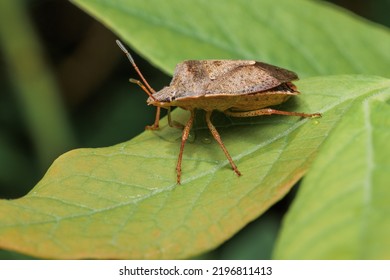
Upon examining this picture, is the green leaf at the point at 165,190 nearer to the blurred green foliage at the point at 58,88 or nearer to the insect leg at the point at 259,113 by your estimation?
the insect leg at the point at 259,113

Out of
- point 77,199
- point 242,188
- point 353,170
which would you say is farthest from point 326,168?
point 77,199

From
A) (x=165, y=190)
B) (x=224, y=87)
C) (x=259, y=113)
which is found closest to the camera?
(x=165, y=190)

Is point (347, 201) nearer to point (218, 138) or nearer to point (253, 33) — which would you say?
point (218, 138)

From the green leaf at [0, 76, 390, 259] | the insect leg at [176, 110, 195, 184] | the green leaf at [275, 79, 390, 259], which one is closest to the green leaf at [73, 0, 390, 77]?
the insect leg at [176, 110, 195, 184]

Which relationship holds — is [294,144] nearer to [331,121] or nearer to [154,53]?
[331,121]

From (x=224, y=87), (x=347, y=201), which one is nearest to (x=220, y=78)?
(x=224, y=87)

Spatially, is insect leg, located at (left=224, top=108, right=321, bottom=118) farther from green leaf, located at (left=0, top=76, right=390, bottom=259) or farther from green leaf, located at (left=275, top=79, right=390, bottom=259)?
green leaf, located at (left=275, top=79, right=390, bottom=259)
